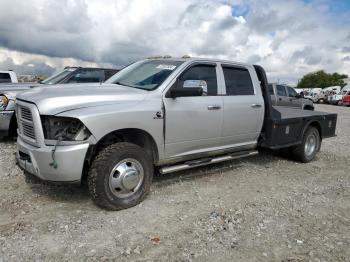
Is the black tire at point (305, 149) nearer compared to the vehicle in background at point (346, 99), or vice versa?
the black tire at point (305, 149)

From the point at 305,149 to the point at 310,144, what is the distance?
0.29 metres

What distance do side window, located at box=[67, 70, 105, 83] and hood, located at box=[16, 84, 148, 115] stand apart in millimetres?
4891

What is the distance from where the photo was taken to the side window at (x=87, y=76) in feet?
31.4

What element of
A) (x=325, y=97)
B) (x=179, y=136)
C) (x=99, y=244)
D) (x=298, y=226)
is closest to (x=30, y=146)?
(x=99, y=244)

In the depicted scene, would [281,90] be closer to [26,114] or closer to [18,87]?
[18,87]

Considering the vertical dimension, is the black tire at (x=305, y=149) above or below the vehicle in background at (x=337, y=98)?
above

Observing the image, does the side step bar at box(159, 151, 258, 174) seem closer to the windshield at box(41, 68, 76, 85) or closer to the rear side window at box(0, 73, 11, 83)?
the windshield at box(41, 68, 76, 85)

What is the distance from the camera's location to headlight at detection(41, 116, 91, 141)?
161 inches

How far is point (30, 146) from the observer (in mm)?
4320

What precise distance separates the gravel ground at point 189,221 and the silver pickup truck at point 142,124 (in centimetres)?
39

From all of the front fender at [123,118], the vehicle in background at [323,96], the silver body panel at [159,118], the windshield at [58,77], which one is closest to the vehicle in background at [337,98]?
the vehicle in background at [323,96]

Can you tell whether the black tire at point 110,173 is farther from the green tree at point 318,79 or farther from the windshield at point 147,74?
the green tree at point 318,79

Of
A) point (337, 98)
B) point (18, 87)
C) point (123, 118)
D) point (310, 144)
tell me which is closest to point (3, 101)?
point (18, 87)

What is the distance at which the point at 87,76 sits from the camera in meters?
10.0
